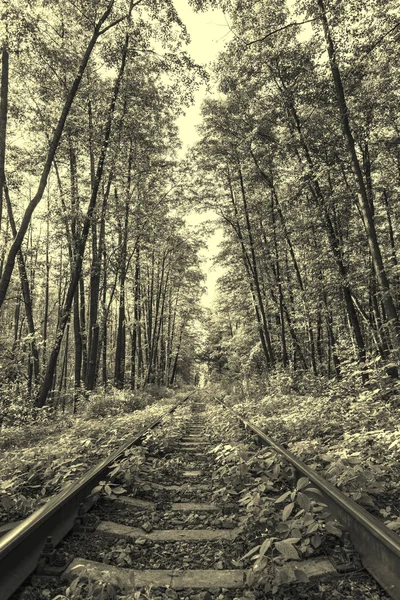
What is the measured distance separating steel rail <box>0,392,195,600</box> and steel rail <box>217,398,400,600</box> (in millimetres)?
2239

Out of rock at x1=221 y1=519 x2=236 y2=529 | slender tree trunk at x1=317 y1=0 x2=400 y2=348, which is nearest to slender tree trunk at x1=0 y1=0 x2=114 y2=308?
slender tree trunk at x1=317 y1=0 x2=400 y2=348

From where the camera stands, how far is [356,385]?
944cm

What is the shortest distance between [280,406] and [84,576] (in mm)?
9682

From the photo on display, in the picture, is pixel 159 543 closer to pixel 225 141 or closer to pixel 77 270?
pixel 77 270

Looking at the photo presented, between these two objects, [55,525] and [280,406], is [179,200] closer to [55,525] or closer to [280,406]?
[280,406]

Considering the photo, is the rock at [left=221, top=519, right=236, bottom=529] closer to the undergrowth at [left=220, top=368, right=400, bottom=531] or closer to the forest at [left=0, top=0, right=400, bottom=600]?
the forest at [left=0, top=0, right=400, bottom=600]

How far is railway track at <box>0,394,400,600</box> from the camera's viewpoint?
2.35m

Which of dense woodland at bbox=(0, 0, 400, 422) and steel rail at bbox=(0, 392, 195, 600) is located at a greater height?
dense woodland at bbox=(0, 0, 400, 422)

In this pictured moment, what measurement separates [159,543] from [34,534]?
1022 mm

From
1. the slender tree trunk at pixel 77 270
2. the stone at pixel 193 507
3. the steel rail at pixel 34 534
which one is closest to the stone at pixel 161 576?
the steel rail at pixel 34 534

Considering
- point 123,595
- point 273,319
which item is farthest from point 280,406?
point 273,319

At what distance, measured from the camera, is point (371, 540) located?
2547 mm

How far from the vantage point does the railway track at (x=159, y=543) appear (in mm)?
2348

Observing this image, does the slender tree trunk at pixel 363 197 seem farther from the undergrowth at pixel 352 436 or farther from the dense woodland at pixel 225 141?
the undergrowth at pixel 352 436
